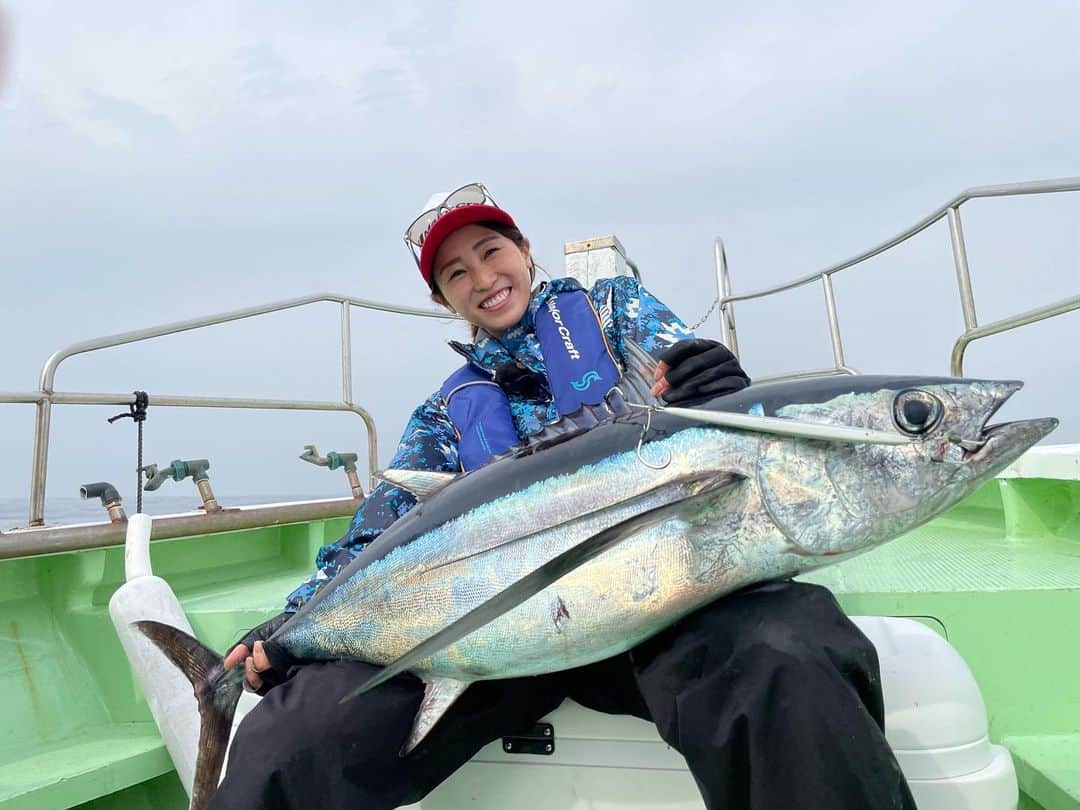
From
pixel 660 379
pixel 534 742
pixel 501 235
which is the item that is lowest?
pixel 534 742

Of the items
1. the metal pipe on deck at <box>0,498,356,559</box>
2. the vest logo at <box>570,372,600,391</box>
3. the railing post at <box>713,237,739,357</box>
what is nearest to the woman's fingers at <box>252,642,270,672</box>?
the vest logo at <box>570,372,600,391</box>

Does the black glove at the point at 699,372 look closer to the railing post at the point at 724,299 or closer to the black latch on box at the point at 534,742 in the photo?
the black latch on box at the point at 534,742

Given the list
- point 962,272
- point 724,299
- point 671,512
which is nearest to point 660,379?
point 671,512

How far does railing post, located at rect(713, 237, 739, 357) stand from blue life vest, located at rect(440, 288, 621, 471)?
3126 millimetres

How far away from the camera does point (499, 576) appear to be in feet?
4.89

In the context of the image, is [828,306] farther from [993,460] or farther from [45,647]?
[45,647]

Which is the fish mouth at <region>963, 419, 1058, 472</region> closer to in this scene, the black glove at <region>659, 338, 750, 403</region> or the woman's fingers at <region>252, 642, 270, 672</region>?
the black glove at <region>659, 338, 750, 403</region>

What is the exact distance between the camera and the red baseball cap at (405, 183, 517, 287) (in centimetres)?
244

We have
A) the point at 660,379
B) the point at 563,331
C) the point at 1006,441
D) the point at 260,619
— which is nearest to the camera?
the point at 1006,441

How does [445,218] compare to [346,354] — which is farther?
[346,354]

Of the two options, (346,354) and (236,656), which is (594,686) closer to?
(236,656)

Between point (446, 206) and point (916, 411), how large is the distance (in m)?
1.71

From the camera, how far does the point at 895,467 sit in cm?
127

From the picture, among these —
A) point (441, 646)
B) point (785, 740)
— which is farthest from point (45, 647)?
point (785, 740)
